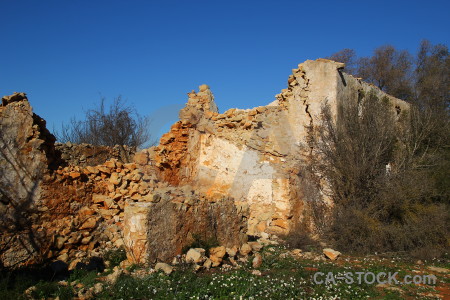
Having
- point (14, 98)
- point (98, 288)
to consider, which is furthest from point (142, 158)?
point (98, 288)

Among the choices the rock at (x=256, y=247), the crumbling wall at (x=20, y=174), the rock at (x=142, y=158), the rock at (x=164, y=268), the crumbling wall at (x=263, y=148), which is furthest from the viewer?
the rock at (x=142, y=158)

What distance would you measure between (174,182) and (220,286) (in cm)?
665

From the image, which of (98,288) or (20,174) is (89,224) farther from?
(98,288)

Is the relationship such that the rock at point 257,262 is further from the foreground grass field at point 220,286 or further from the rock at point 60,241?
the rock at point 60,241

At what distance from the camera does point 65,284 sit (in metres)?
5.38

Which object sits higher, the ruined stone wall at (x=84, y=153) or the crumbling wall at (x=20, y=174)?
the ruined stone wall at (x=84, y=153)

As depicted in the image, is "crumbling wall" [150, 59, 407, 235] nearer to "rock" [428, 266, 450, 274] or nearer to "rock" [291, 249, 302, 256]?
"rock" [291, 249, 302, 256]

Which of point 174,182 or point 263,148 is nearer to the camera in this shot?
point 263,148

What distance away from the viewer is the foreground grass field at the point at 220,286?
484cm

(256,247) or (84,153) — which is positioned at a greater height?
(84,153)

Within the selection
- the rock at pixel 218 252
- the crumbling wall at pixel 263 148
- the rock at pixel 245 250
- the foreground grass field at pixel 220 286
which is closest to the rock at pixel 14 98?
the foreground grass field at pixel 220 286

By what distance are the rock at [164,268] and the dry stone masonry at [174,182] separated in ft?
1.17

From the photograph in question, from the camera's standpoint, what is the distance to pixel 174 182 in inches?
454

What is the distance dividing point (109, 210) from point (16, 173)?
6.70ft
